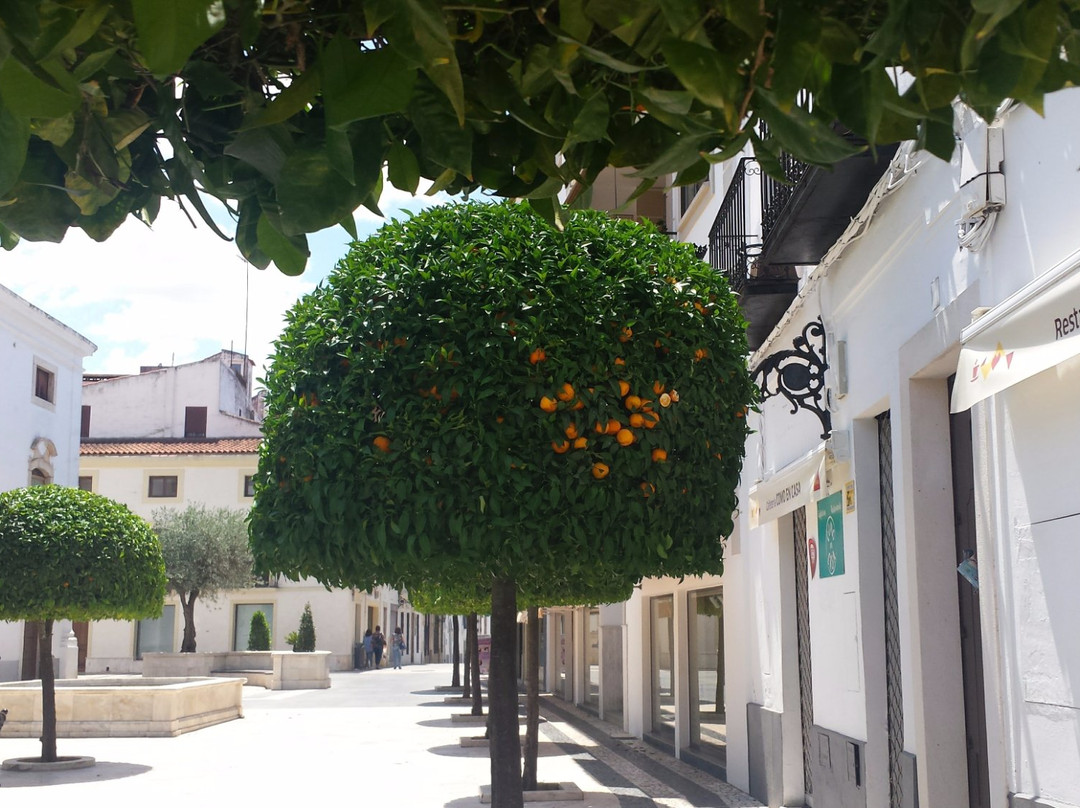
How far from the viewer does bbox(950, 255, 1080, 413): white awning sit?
4.39 meters

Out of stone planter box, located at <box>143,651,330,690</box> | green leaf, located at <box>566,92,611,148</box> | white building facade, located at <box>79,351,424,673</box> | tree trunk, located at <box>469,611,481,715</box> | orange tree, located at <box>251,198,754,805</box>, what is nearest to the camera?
green leaf, located at <box>566,92,611,148</box>

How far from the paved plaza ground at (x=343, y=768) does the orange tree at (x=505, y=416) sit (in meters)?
6.30

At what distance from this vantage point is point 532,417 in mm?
4875

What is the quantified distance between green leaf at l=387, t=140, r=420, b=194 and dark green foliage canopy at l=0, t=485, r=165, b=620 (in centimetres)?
1323

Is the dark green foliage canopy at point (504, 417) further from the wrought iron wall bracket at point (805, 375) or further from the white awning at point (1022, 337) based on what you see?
the wrought iron wall bracket at point (805, 375)

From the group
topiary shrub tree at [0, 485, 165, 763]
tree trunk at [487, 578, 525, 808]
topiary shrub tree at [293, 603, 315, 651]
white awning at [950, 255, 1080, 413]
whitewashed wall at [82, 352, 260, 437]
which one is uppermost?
whitewashed wall at [82, 352, 260, 437]

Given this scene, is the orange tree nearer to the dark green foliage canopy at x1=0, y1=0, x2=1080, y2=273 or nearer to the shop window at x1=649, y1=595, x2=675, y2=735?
the dark green foliage canopy at x1=0, y1=0, x2=1080, y2=273

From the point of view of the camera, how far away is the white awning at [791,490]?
8.77 metres

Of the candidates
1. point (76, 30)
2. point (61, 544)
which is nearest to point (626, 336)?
point (76, 30)

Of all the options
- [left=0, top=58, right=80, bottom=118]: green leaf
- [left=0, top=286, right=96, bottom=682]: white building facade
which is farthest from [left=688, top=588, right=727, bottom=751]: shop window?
[left=0, top=286, right=96, bottom=682]: white building facade

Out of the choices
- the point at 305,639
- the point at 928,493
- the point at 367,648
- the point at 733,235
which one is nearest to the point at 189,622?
the point at 305,639

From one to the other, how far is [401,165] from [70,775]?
47.3 feet

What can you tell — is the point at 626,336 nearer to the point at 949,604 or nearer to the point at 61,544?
the point at 949,604

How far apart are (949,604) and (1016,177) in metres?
2.45
